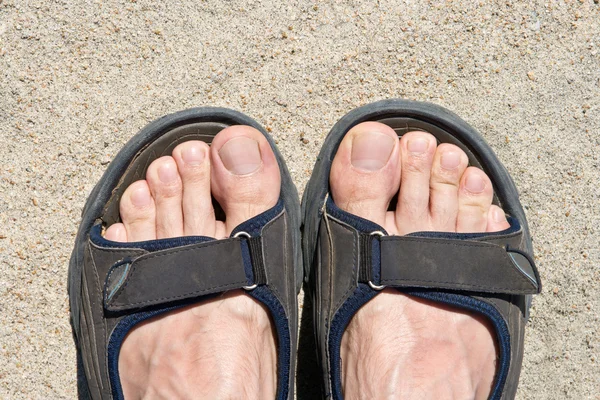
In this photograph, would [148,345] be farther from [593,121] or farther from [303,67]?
[593,121]

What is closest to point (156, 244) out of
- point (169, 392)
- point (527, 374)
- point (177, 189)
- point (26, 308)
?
point (177, 189)

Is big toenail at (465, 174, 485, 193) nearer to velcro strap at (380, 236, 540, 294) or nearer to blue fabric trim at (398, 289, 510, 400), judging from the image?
velcro strap at (380, 236, 540, 294)

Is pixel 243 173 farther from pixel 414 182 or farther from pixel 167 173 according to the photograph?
pixel 414 182

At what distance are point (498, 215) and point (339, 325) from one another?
542mm

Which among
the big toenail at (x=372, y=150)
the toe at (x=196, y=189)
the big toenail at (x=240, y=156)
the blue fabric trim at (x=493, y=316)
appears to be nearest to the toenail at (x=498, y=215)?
the blue fabric trim at (x=493, y=316)

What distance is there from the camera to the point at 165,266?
129 centimetres

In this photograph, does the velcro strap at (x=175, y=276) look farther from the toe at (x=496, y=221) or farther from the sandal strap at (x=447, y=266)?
the toe at (x=496, y=221)

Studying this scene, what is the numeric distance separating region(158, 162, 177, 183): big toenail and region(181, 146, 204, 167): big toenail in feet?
0.15

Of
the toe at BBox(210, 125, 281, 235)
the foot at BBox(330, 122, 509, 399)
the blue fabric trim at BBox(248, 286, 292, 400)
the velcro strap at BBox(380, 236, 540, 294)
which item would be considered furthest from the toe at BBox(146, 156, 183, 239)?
the velcro strap at BBox(380, 236, 540, 294)

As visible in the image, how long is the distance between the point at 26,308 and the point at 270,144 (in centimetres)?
86

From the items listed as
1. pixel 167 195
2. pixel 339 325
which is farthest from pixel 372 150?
pixel 167 195

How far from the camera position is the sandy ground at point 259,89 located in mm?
1514

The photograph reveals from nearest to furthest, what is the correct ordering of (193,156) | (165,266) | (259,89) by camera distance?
(165,266) < (193,156) < (259,89)

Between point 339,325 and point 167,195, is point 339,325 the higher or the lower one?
the lower one
